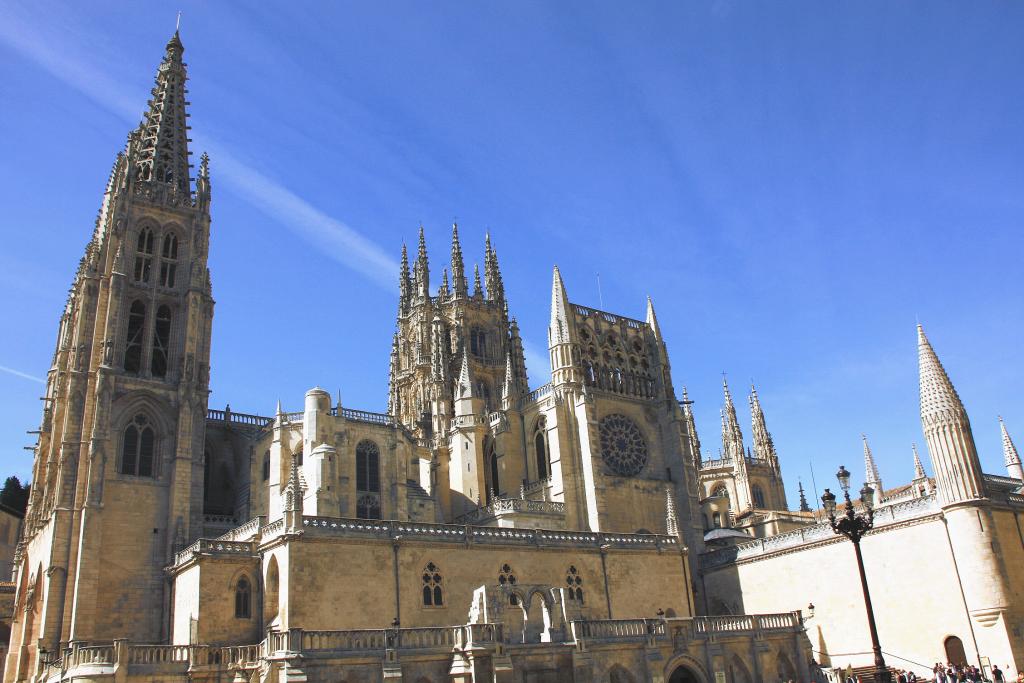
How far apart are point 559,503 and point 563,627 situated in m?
15.5

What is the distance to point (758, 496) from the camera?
66688mm

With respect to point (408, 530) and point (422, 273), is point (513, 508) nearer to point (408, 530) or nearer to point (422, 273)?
point (408, 530)

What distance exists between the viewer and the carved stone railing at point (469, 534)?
30609mm

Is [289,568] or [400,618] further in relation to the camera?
[400,618]

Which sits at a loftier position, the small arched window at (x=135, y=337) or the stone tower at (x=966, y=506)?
the small arched window at (x=135, y=337)

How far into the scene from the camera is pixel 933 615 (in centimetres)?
3397

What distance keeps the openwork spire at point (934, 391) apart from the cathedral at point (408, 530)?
0.10 metres

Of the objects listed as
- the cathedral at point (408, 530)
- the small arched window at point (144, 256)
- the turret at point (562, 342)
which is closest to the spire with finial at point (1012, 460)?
the cathedral at point (408, 530)

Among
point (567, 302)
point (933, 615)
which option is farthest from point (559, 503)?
point (933, 615)

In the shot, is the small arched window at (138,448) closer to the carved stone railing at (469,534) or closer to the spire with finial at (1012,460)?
the carved stone railing at (469,534)

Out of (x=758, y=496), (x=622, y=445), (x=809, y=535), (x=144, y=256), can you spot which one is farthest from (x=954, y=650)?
(x=144, y=256)

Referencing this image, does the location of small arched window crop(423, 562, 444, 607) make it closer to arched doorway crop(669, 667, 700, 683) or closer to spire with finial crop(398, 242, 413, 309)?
arched doorway crop(669, 667, 700, 683)

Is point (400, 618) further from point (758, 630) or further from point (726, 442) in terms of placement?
point (726, 442)

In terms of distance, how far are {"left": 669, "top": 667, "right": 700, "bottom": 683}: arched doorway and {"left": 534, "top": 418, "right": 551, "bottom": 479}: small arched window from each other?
18095mm
